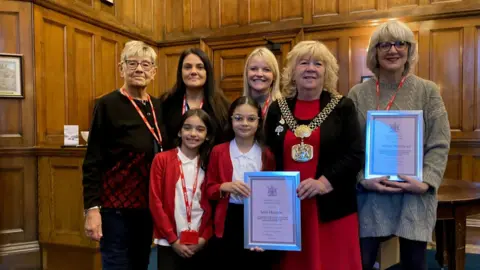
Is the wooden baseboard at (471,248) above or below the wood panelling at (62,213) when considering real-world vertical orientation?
below

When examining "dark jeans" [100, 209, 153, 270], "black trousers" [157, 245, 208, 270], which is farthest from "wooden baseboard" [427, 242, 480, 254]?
"dark jeans" [100, 209, 153, 270]

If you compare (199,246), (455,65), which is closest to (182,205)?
(199,246)

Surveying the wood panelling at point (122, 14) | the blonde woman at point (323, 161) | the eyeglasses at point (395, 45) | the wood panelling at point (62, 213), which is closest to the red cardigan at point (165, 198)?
the blonde woman at point (323, 161)

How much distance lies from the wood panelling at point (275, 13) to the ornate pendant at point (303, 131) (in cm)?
338

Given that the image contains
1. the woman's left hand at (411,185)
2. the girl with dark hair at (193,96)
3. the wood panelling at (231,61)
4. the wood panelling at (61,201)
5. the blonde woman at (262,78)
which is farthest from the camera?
the wood panelling at (231,61)

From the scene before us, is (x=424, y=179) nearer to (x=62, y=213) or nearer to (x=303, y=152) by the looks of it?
(x=303, y=152)

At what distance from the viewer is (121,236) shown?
5.85ft

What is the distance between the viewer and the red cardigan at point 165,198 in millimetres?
1719

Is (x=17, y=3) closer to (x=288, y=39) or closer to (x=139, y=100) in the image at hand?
(x=139, y=100)

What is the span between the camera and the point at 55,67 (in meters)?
3.82

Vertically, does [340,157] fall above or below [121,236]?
above

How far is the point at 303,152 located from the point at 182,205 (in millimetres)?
617

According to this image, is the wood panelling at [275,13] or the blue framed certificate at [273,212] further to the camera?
the wood panelling at [275,13]

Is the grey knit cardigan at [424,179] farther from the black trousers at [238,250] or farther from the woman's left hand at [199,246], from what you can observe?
the woman's left hand at [199,246]
